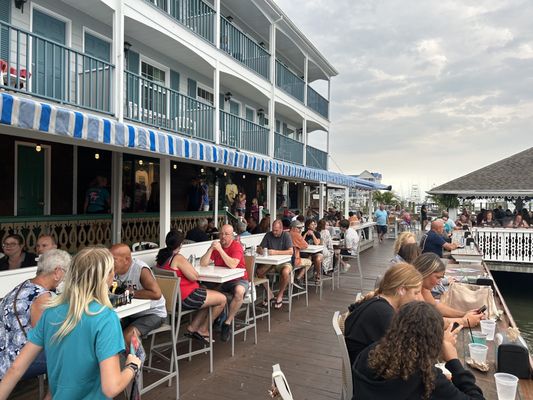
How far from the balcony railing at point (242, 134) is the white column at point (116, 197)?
3.16m

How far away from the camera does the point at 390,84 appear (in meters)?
22.1

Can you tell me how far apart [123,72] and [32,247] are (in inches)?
153

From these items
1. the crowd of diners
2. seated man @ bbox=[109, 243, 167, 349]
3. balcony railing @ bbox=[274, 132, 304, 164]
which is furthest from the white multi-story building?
the crowd of diners

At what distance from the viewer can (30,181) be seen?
8.13 meters

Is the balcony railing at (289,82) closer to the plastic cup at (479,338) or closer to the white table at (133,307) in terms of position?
the white table at (133,307)

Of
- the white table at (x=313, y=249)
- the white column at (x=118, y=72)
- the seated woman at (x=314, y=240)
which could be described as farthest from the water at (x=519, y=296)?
the white column at (x=118, y=72)

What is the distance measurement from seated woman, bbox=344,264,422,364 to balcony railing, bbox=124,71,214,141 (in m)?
6.47

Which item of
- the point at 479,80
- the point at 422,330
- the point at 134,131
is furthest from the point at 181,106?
the point at 479,80

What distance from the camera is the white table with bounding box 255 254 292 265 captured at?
19.9ft

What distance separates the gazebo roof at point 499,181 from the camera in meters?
16.6

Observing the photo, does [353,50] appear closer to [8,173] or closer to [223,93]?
[223,93]

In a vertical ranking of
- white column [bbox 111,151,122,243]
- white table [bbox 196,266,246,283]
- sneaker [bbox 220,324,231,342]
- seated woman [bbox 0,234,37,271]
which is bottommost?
sneaker [bbox 220,324,231,342]

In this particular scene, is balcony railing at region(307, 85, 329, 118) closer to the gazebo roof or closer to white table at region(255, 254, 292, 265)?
the gazebo roof

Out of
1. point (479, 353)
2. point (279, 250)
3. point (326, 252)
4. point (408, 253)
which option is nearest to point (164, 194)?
point (279, 250)
